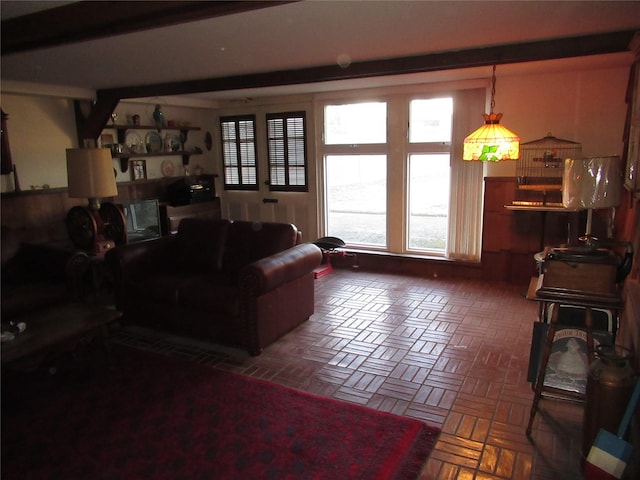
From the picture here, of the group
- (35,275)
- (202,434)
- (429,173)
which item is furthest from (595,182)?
(35,275)

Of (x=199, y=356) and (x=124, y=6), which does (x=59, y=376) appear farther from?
(x=124, y=6)

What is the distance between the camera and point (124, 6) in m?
2.38

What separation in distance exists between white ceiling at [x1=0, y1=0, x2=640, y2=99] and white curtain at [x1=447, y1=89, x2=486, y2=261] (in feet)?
2.88

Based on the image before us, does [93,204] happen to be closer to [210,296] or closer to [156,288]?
[156,288]

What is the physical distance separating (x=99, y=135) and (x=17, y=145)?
34.9 inches

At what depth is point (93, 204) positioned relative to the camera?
14.9 feet

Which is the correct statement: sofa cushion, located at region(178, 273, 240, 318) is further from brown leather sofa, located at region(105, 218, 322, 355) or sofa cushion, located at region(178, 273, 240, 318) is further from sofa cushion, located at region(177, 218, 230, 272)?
sofa cushion, located at region(177, 218, 230, 272)

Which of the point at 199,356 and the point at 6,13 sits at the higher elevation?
the point at 6,13

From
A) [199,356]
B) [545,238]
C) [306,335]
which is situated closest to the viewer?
[199,356]

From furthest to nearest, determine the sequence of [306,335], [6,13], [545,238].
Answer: [545,238] < [306,335] < [6,13]

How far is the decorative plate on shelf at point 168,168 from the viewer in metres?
6.63

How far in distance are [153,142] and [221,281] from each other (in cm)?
339

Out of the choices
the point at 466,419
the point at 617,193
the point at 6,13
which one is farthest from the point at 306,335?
the point at 6,13

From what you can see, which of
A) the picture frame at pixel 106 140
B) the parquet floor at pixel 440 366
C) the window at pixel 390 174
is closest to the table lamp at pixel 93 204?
the parquet floor at pixel 440 366
